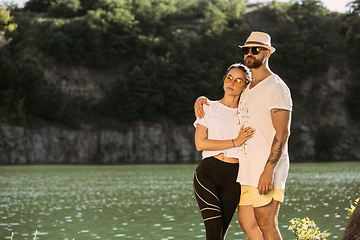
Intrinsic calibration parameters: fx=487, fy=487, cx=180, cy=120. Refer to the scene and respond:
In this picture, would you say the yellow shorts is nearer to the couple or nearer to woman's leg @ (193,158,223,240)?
the couple

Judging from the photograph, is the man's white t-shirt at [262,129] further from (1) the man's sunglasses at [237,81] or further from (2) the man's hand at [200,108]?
(2) the man's hand at [200,108]

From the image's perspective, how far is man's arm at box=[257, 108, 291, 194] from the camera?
4418mm

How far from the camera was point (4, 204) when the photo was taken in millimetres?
17250

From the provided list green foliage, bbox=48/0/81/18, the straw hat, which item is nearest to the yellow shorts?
the straw hat

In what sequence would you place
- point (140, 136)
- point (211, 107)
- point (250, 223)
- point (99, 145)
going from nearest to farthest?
1. point (250, 223)
2. point (211, 107)
3. point (99, 145)
4. point (140, 136)

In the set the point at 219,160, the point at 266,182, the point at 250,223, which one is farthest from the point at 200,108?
the point at 250,223

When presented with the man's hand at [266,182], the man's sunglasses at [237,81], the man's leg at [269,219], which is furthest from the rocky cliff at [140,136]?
the man's hand at [266,182]

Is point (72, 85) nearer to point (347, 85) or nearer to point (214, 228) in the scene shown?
point (347, 85)

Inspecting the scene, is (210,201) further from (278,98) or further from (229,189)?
(278,98)

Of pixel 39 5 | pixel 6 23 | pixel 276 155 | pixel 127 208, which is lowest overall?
pixel 127 208

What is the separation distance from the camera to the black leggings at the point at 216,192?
4938 millimetres

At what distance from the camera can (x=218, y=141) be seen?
4.98 metres

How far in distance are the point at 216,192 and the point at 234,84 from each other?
1.14 metres

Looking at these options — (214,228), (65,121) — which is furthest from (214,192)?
(65,121)
